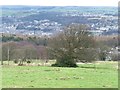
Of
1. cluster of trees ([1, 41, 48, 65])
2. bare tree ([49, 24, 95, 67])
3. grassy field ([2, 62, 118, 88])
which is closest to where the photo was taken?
grassy field ([2, 62, 118, 88])

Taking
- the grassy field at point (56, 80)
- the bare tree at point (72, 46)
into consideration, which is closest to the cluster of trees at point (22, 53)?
the bare tree at point (72, 46)

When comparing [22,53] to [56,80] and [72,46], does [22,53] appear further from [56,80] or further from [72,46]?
[56,80]

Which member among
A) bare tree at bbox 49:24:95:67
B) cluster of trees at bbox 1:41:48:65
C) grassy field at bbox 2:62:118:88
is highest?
grassy field at bbox 2:62:118:88

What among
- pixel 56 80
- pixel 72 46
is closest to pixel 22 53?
pixel 72 46

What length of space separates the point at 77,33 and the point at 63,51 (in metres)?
3.36

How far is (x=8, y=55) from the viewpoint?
51.3 meters

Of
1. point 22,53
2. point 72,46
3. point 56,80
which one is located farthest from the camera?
point 22,53

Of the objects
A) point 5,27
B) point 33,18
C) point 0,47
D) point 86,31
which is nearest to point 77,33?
point 86,31

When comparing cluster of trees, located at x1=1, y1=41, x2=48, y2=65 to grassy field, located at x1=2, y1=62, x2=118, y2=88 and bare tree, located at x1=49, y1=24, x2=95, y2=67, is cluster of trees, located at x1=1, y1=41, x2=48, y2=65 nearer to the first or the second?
bare tree, located at x1=49, y1=24, x2=95, y2=67

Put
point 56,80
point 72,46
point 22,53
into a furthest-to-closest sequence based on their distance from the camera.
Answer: point 22,53, point 72,46, point 56,80

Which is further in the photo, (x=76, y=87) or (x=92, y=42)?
(x=92, y=42)

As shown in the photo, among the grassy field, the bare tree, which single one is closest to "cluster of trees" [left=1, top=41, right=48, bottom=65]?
the bare tree

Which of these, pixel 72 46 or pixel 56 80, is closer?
pixel 56 80

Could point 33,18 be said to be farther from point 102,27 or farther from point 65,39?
point 65,39
